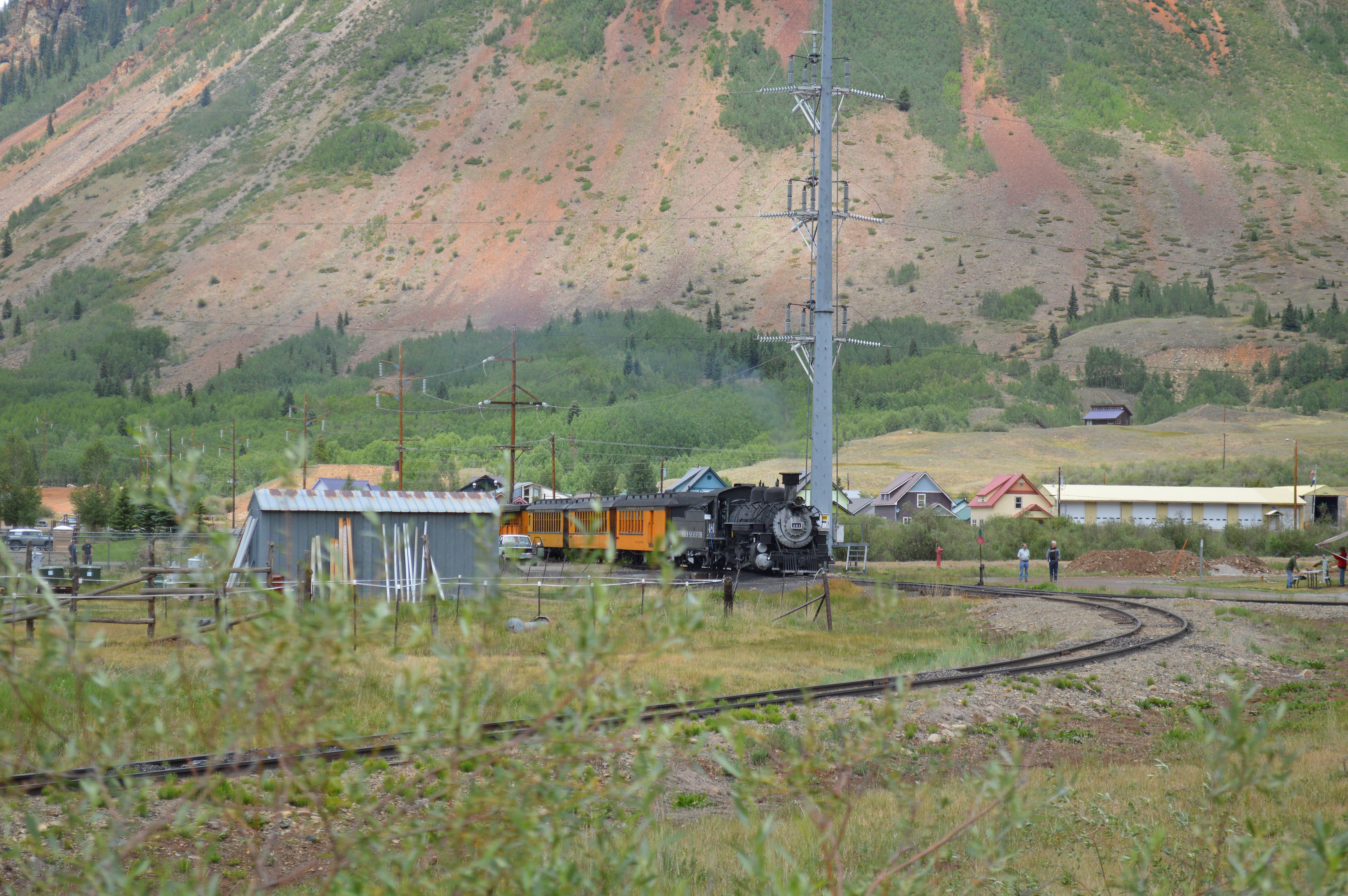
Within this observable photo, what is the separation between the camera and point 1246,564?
52531 millimetres

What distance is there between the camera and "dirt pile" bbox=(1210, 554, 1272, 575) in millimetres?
51344

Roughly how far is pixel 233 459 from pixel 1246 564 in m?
51.4

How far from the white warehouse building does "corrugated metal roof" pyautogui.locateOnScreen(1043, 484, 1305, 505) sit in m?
0.04

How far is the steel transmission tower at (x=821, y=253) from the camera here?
35531 millimetres

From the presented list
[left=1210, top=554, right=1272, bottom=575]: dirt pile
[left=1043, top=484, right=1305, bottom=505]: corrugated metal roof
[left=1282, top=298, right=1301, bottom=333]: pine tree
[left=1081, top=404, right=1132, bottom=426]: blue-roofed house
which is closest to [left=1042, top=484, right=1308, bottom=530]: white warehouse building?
[left=1043, top=484, right=1305, bottom=505]: corrugated metal roof

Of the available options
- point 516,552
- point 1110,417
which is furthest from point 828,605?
point 1110,417

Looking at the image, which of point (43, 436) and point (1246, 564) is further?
point (43, 436)

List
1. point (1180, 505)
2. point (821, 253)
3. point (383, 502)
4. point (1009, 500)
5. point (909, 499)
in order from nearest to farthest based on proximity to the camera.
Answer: point (383, 502), point (821, 253), point (1180, 505), point (1009, 500), point (909, 499)

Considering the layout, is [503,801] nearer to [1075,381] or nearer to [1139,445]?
[1139,445]

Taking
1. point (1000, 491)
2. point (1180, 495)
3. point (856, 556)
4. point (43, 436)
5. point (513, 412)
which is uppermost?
point (43, 436)

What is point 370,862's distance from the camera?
404cm

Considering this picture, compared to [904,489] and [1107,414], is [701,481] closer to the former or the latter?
[904,489]

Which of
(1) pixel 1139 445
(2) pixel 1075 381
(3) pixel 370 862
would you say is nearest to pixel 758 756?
(3) pixel 370 862

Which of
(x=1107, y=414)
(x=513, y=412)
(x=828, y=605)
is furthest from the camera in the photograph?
(x=1107, y=414)
